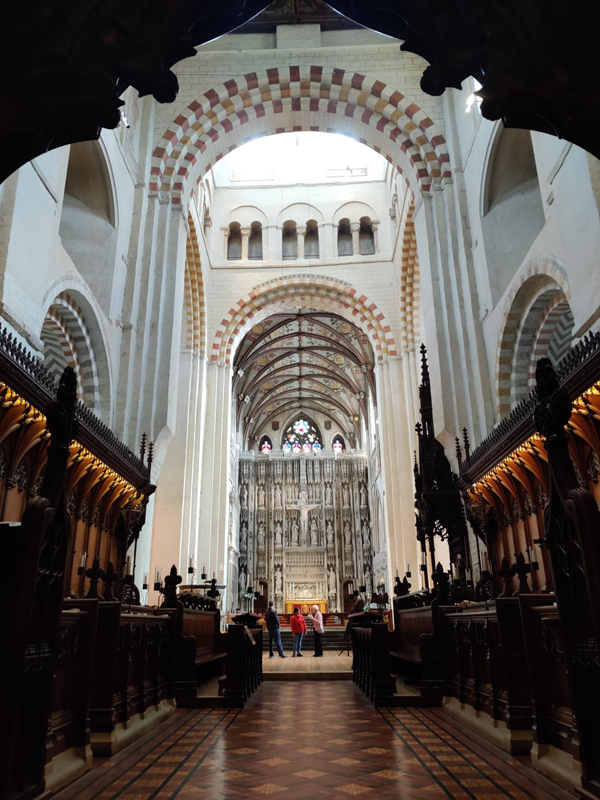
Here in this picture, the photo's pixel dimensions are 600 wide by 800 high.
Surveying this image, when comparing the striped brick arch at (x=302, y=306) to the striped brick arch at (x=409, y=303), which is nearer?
the striped brick arch at (x=409, y=303)


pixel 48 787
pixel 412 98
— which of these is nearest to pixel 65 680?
pixel 48 787

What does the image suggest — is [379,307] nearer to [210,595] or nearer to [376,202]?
[376,202]

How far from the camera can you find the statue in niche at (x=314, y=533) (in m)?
28.6

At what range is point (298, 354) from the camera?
26.2 m

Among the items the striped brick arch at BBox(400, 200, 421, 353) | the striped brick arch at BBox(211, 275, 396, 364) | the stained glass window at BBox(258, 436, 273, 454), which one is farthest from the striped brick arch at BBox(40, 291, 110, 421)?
the stained glass window at BBox(258, 436, 273, 454)

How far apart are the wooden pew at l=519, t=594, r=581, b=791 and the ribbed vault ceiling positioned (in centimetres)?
1805

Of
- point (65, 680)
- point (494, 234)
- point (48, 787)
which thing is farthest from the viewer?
point (494, 234)

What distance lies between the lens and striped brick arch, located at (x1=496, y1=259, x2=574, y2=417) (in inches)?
→ 338

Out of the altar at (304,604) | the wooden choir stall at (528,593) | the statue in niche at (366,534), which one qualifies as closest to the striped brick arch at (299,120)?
the wooden choir stall at (528,593)

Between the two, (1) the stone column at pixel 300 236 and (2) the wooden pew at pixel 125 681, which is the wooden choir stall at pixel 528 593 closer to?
(2) the wooden pew at pixel 125 681

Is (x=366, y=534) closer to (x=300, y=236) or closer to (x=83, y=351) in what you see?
(x=300, y=236)

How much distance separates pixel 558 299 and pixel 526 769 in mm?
6831

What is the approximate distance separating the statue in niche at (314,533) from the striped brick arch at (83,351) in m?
20.3

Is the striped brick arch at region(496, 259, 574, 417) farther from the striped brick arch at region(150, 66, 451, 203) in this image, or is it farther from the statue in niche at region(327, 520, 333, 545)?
the statue in niche at region(327, 520, 333, 545)
